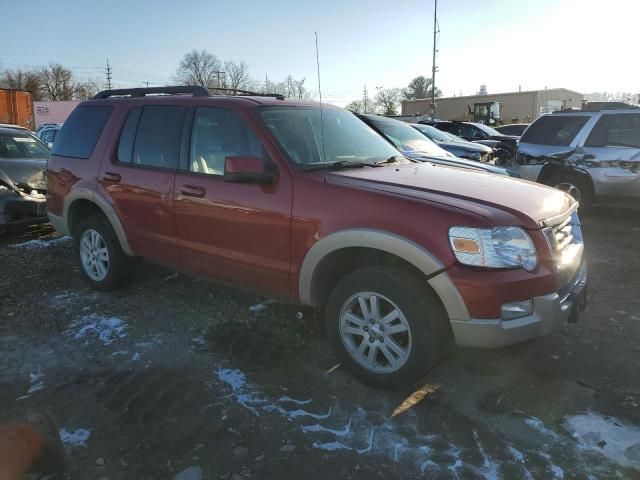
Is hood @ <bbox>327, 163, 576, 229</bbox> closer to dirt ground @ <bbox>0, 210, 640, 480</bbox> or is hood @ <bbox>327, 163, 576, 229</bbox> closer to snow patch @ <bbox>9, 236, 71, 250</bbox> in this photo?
dirt ground @ <bbox>0, 210, 640, 480</bbox>

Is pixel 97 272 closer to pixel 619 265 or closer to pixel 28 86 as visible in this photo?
pixel 619 265

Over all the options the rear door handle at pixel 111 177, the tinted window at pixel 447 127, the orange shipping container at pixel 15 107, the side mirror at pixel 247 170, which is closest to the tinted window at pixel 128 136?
the rear door handle at pixel 111 177

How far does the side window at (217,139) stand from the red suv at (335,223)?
0.04ft

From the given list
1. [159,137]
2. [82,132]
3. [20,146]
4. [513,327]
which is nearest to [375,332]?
[513,327]

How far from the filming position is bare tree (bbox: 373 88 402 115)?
6550 cm

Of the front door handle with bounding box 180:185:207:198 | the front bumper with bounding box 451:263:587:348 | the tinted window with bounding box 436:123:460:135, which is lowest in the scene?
the front bumper with bounding box 451:263:587:348

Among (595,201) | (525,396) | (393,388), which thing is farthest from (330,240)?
(595,201)

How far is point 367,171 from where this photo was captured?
3.70 metres

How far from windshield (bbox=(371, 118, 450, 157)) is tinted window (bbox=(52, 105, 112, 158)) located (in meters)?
4.68

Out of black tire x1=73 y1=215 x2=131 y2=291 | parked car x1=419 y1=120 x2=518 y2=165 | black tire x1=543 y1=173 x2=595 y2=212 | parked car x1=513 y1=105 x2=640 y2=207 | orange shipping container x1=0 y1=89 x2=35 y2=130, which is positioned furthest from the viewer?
orange shipping container x1=0 y1=89 x2=35 y2=130

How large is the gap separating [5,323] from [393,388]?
3.42 m

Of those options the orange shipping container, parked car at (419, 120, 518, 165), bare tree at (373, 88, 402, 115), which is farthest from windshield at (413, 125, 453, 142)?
bare tree at (373, 88, 402, 115)

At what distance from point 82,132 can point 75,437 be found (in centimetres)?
325

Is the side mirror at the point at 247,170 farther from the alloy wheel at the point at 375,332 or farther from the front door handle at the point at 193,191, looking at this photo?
the alloy wheel at the point at 375,332
